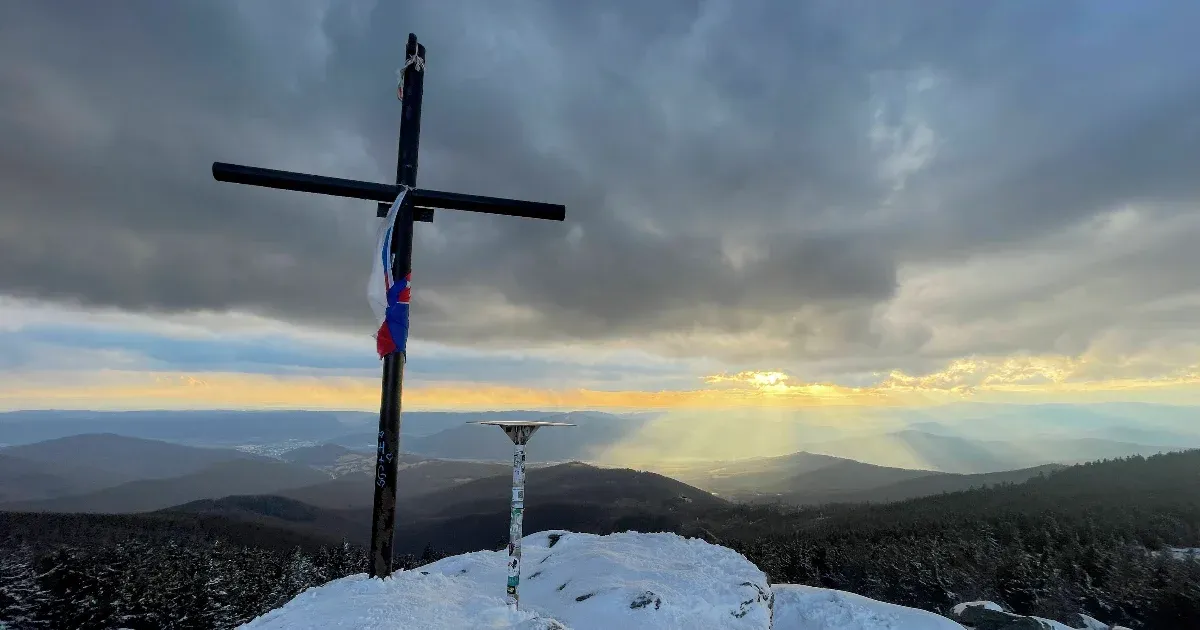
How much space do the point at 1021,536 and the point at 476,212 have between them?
1136 inches

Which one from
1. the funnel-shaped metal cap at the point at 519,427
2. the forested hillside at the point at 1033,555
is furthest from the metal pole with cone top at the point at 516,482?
the forested hillside at the point at 1033,555

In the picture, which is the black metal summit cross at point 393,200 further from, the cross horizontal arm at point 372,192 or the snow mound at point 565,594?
the snow mound at point 565,594

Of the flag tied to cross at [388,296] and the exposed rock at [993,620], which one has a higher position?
the flag tied to cross at [388,296]

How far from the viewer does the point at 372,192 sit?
10422 mm

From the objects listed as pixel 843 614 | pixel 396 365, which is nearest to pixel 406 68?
pixel 396 365

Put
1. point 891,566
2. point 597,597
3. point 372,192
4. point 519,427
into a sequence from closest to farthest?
1. point 519,427
2. point 597,597
3. point 372,192
4. point 891,566

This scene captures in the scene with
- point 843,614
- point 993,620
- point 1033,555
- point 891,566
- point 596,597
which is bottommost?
point 891,566

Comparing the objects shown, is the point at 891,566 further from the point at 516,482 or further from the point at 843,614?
the point at 516,482

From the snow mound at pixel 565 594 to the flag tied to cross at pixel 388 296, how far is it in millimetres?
4365

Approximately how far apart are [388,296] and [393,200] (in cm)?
196

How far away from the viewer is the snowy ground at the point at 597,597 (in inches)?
312

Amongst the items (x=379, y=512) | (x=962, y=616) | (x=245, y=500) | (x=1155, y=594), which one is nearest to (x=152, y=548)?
(x=379, y=512)

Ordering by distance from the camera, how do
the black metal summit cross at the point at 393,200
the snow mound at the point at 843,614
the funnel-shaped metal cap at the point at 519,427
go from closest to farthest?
the funnel-shaped metal cap at the point at 519,427, the black metal summit cross at the point at 393,200, the snow mound at the point at 843,614

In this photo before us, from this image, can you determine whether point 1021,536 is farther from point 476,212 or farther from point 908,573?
point 476,212
